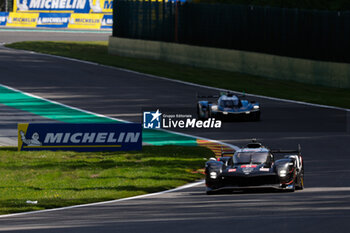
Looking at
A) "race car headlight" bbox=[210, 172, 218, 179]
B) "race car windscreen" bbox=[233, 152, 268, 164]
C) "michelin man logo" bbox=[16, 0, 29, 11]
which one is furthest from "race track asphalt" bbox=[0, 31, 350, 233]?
"michelin man logo" bbox=[16, 0, 29, 11]

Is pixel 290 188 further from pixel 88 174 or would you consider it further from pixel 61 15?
pixel 61 15

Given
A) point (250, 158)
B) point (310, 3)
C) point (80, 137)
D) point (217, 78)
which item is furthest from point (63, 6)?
point (250, 158)

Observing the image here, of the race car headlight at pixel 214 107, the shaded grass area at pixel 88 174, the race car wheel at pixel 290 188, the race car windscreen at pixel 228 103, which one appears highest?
the race car wheel at pixel 290 188

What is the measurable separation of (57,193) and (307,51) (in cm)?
2815

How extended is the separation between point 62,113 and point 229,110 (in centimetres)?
788

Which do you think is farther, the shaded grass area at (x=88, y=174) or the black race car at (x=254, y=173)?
the shaded grass area at (x=88, y=174)

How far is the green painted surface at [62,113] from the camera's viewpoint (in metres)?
29.2

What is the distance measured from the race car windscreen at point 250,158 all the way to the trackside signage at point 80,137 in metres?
7.55

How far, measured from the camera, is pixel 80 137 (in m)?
26.5

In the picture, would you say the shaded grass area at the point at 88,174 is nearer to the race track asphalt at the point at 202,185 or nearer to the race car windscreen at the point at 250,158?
the race track asphalt at the point at 202,185

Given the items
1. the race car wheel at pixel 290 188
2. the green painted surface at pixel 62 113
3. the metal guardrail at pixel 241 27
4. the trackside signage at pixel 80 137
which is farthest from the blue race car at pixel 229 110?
the metal guardrail at pixel 241 27

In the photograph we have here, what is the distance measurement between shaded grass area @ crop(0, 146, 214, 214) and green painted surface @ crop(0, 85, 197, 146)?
1952 mm

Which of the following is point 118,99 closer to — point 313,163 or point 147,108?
point 147,108

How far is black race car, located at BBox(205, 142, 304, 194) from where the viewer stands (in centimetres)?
1833
